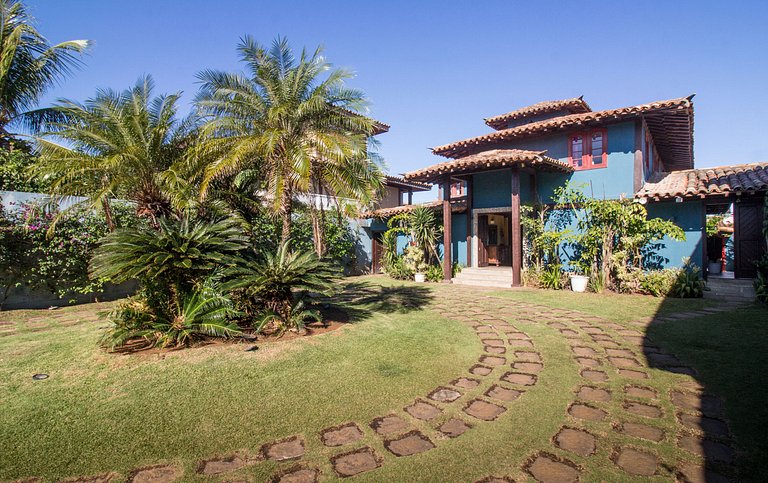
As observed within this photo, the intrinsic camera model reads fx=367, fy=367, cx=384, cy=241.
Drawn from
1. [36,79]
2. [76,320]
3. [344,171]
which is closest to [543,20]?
[344,171]

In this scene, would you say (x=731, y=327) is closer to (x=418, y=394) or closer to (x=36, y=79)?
(x=418, y=394)

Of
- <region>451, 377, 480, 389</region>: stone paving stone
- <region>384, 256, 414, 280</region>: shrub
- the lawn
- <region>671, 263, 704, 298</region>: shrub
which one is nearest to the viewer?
the lawn

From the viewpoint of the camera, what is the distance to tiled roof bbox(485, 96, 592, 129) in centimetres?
1520

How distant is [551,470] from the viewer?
8.75 ft

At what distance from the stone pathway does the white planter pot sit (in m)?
6.15

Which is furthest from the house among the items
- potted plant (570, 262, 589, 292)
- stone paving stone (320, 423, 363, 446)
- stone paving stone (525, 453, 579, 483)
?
stone paving stone (320, 423, 363, 446)

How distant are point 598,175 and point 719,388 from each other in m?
10.5

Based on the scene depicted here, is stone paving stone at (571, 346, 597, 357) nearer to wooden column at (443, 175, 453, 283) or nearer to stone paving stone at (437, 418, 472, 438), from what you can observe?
stone paving stone at (437, 418, 472, 438)

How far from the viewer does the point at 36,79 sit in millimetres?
10375

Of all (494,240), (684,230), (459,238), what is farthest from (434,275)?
(684,230)

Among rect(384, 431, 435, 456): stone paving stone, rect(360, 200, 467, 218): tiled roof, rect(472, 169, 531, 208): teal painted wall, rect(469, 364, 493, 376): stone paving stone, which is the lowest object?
rect(384, 431, 435, 456): stone paving stone

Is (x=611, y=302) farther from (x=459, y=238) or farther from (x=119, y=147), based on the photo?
(x=119, y=147)

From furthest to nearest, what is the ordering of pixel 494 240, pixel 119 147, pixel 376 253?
pixel 376 253, pixel 494 240, pixel 119 147

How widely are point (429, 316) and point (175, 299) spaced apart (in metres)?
4.86
